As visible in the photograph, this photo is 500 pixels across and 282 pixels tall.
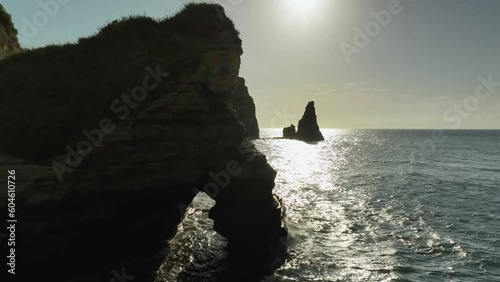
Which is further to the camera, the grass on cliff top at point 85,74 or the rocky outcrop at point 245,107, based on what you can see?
the rocky outcrop at point 245,107

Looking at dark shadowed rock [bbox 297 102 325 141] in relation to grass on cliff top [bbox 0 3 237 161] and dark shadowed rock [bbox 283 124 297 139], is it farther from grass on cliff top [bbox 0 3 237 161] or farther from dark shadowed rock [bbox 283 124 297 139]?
grass on cliff top [bbox 0 3 237 161]

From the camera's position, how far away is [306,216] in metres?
26.2

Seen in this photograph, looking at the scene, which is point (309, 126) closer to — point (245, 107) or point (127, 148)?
point (245, 107)

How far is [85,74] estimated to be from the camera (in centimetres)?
1608

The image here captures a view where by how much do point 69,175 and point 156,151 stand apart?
3.90 metres

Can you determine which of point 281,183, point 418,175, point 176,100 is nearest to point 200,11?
point 176,100

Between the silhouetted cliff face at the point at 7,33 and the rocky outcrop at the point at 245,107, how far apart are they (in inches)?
4139

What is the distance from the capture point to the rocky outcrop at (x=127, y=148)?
1296 cm

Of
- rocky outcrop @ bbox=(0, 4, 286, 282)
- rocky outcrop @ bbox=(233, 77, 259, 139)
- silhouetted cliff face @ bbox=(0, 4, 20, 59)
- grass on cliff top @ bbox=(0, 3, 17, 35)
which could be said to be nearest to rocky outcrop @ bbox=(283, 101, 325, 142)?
rocky outcrop @ bbox=(233, 77, 259, 139)

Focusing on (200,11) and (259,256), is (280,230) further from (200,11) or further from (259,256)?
(200,11)

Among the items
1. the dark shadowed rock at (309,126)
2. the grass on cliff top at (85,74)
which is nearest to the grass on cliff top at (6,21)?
the grass on cliff top at (85,74)

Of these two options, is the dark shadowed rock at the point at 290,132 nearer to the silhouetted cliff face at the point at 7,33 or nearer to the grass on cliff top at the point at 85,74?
the silhouetted cliff face at the point at 7,33

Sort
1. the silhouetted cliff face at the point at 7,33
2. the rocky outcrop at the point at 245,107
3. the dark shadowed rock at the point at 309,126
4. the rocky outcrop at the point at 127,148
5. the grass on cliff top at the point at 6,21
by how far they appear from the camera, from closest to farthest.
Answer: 1. the rocky outcrop at the point at 127,148
2. the silhouetted cliff face at the point at 7,33
3. the grass on cliff top at the point at 6,21
4. the rocky outcrop at the point at 245,107
5. the dark shadowed rock at the point at 309,126

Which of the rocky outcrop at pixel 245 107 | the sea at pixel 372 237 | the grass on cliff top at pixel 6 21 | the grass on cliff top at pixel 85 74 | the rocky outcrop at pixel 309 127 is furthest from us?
the rocky outcrop at pixel 309 127
